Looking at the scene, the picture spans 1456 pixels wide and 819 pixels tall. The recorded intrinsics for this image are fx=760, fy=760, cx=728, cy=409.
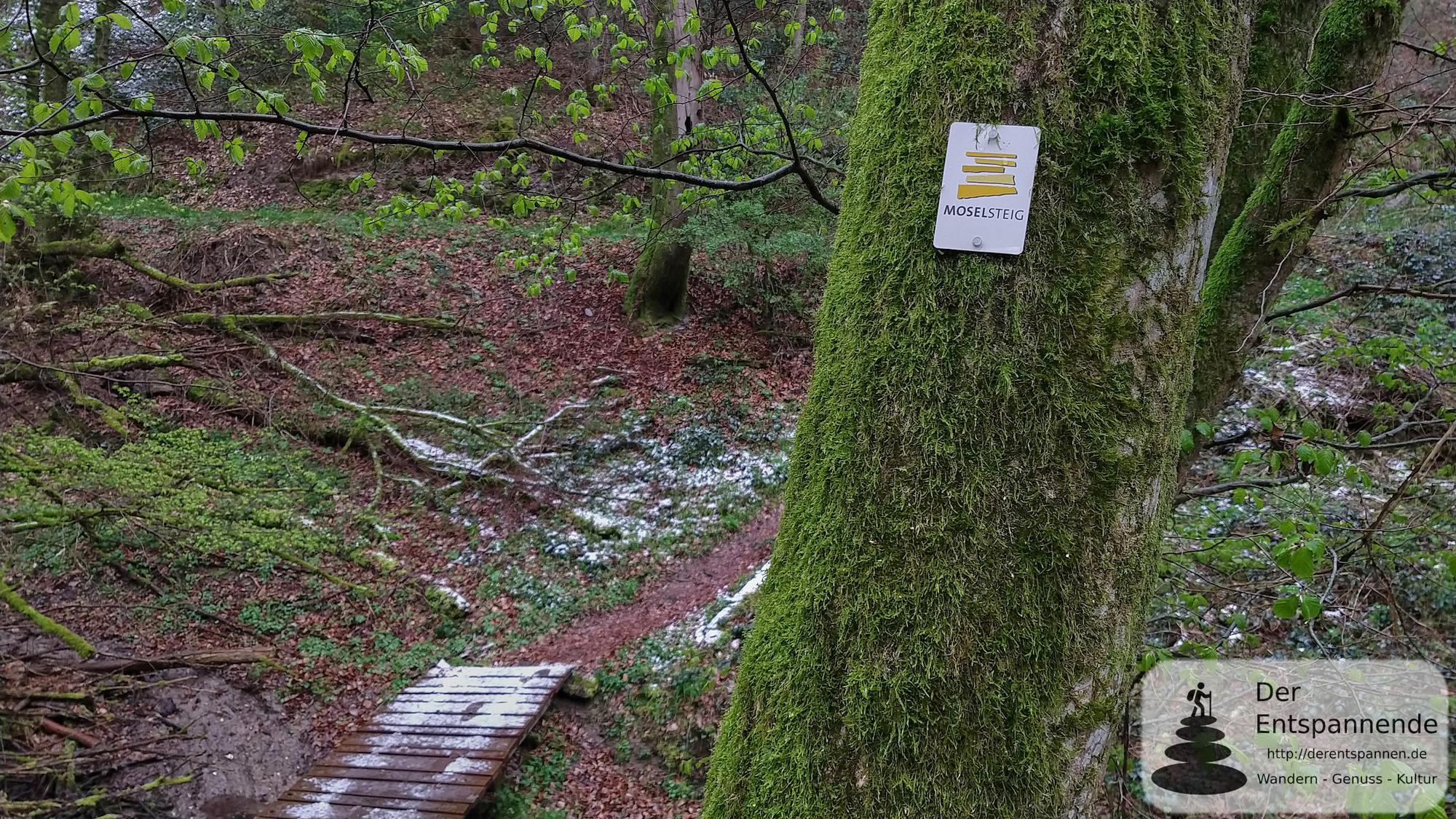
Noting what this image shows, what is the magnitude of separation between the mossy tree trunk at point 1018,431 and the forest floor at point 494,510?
87 cm

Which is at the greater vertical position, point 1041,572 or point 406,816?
point 1041,572

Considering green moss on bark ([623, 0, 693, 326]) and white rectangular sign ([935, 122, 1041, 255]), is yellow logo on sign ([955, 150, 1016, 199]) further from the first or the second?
green moss on bark ([623, 0, 693, 326])

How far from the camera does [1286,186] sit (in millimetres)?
3029

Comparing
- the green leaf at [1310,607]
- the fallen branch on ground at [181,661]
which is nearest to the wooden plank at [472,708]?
the fallen branch on ground at [181,661]

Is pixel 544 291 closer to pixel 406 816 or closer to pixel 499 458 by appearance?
pixel 499 458

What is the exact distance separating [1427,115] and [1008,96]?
217 centimetres

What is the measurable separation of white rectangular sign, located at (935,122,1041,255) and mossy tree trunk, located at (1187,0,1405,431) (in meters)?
2.37

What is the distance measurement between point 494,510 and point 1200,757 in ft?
24.2

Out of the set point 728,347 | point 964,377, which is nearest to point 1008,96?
point 964,377

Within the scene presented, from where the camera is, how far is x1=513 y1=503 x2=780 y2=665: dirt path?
21.5 feet

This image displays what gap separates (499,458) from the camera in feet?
28.8

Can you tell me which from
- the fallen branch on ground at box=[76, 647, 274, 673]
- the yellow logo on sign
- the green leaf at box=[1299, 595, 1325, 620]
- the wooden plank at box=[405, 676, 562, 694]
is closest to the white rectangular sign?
the yellow logo on sign

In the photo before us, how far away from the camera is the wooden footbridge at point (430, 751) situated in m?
4.63

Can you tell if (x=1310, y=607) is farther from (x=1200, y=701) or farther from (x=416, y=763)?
(x=416, y=763)
